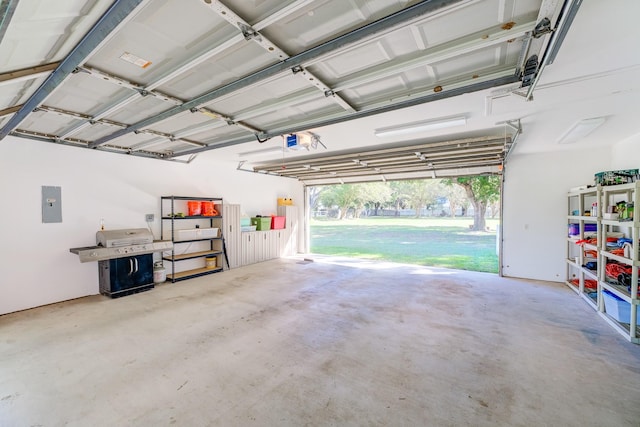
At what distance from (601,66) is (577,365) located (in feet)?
8.90

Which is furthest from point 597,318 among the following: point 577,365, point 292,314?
point 292,314

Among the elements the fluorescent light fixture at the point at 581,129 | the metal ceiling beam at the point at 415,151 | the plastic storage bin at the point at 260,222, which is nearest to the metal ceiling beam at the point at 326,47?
the metal ceiling beam at the point at 415,151

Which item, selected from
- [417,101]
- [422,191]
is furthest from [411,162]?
[422,191]

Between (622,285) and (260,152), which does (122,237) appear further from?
(622,285)

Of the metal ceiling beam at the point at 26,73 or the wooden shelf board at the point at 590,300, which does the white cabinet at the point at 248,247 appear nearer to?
the metal ceiling beam at the point at 26,73

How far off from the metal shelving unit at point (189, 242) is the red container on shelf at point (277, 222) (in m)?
1.93

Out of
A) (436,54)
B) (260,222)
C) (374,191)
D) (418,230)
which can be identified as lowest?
(418,230)

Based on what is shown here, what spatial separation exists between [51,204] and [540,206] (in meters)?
9.13

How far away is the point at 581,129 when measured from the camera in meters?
3.73

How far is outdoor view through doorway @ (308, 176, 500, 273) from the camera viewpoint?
8.49 m

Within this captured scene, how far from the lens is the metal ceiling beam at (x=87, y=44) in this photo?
1418mm

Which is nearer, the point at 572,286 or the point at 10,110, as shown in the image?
the point at 10,110

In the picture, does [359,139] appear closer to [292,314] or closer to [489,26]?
[489,26]

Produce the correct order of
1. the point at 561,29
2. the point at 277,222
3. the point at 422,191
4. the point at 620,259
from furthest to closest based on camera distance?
1. the point at 422,191
2. the point at 277,222
3. the point at 620,259
4. the point at 561,29
